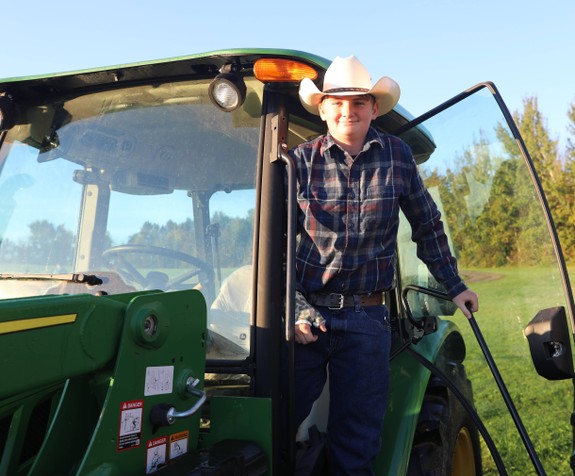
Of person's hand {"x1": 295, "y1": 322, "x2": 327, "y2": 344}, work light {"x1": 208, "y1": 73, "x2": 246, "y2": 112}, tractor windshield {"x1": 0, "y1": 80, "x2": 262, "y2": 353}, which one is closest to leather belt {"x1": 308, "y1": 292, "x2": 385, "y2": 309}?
person's hand {"x1": 295, "y1": 322, "x2": 327, "y2": 344}

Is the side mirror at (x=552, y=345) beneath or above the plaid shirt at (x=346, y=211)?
beneath

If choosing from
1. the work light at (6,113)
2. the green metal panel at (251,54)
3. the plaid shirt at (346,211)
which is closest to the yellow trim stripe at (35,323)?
the plaid shirt at (346,211)

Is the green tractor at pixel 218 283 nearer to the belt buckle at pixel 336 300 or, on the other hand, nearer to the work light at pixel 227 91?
the work light at pixel 227 91

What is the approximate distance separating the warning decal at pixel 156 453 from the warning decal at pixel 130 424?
5cm

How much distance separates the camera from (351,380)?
244cm

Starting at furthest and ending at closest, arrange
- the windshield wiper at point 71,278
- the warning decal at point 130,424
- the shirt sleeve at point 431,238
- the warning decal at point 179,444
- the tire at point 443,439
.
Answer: the tire at point 443,439
the shirt sleeve at point 431,238
the windshield wiper at point 71,278
the warning decal at point 179,444
the warning decal at point 130,424

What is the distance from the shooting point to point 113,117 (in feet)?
8.71

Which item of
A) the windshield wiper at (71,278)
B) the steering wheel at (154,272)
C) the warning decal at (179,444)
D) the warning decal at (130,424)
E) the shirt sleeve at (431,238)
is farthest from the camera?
the shirt sleeve at (431,238)

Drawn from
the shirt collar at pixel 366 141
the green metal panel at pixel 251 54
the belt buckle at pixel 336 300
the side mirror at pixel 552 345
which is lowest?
the side mirror at pixel 552 345

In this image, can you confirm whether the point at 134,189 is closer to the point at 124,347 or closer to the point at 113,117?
the point at 113,117

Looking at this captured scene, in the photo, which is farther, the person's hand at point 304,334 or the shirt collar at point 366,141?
the shirt collar at point 366,141

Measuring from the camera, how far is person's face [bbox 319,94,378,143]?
2416 millimetres

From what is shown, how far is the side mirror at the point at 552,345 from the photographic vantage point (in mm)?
2301

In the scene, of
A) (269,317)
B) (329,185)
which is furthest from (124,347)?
(329,185)
